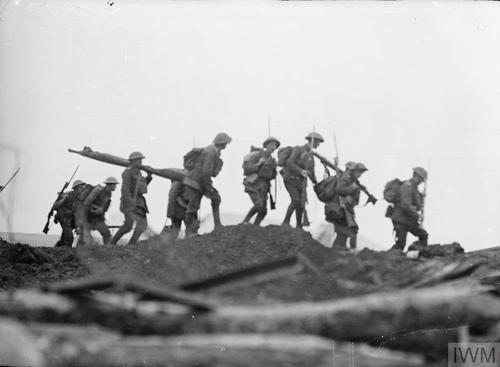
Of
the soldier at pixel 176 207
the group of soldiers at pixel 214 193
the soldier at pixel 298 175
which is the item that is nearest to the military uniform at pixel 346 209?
the group of soldiers at pixel 214 193

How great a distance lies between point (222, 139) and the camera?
9156 mm

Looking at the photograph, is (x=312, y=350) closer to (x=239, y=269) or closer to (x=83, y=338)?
(x=239, y=269)

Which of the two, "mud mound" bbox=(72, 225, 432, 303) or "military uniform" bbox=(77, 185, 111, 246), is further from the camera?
"military uniform" bbox=(77, 185, 111, 246)

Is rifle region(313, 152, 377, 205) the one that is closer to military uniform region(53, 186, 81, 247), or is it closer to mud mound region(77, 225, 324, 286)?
mud mound region(77, 225, 324, 286)

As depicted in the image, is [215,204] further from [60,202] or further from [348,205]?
[60,202]

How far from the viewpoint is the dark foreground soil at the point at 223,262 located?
8758mm

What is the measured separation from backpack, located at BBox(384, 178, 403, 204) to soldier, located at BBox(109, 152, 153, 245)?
1.92 meters

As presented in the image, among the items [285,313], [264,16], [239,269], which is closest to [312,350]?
[285,313]

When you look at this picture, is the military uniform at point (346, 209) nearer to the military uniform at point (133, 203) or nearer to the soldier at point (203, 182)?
the soldier at point (203, 182)

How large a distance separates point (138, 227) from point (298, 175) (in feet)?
4.51

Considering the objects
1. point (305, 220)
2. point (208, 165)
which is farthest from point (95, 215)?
point (305, 220)

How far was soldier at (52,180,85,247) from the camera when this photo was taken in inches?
359

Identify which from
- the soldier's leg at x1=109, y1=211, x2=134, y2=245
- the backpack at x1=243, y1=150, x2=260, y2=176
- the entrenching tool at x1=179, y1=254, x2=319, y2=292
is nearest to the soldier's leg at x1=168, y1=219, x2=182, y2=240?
the soldier's leg at x1=109, y1=211, x2=134, y2=245

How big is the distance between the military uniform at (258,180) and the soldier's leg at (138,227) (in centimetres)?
82
